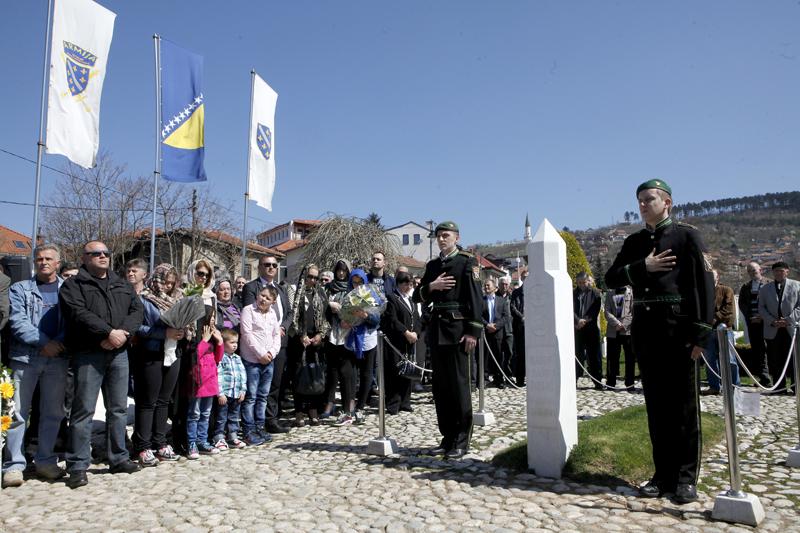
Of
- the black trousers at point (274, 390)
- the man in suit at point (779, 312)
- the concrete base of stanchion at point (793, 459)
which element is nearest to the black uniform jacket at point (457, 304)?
the black trousers at point (274, 390)

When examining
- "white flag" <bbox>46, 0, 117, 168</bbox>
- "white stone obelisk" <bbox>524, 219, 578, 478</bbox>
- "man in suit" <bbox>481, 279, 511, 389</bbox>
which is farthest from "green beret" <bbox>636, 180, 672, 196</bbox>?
"white flag" <bbox>46, 0, 117, 168</bbox>

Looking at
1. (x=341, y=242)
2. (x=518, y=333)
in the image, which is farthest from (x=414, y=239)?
(x=518, y=333)

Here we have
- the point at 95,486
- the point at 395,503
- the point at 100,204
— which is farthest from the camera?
the point at 100,204

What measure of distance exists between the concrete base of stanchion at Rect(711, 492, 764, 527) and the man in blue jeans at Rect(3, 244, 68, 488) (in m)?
5.59

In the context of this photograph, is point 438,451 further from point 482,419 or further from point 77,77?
point 77,77

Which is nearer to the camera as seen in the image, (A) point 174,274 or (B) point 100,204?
(A) point 174,274

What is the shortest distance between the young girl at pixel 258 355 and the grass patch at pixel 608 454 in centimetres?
313

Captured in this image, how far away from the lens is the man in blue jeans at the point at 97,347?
5.46 meters

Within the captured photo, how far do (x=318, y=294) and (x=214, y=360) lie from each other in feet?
6.78

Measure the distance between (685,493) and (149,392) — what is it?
5010 mm

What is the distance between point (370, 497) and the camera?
4676 millimetres

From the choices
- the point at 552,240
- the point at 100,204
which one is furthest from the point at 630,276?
the point at 100,204

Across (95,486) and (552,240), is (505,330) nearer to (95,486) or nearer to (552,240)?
(552,240)

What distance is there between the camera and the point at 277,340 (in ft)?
24.7
